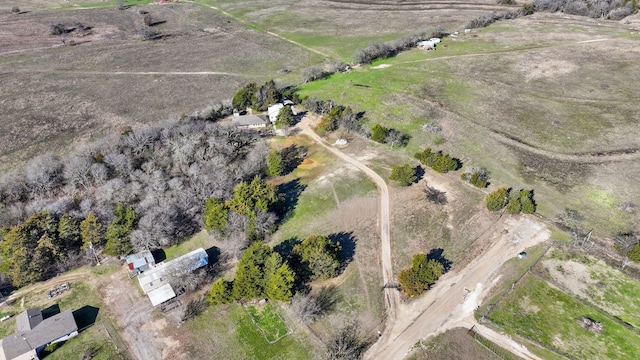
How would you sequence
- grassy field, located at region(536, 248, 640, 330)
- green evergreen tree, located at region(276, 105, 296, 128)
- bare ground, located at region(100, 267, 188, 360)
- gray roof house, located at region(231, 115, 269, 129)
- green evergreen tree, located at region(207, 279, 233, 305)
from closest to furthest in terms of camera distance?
1. bare ground, located at region(100, 267, 188, 360)
2. grassy field, located at region(536, 248, 640, 330)
3. green evergreen tree, located at region(207, 279, 233, 305)
4. green evergreen tree, located at region(276, 105, 296, 128)
5. gray roof house, located at region(231, 115, 269, 129)

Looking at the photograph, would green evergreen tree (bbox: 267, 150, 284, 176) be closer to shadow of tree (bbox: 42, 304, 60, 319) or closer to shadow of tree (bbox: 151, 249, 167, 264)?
shadow of tree (bbox: 151, 249, 167, 264)

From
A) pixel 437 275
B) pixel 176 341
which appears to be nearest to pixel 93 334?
pixel 176 341

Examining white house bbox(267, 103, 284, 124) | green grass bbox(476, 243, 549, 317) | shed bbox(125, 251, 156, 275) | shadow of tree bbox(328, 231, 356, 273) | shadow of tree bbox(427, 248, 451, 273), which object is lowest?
shed bbox(125, 251, 156, 275)

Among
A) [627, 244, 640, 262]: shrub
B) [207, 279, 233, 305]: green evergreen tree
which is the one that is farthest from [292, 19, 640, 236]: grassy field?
[207, 279, 233, 305]: green evergreen tree

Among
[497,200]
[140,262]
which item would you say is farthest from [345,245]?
[140,262]

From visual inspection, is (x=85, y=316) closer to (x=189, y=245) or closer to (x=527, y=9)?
(x=189, y=245)

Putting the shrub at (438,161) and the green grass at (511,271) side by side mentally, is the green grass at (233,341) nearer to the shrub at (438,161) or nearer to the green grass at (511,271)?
the green grass at (511,271)
